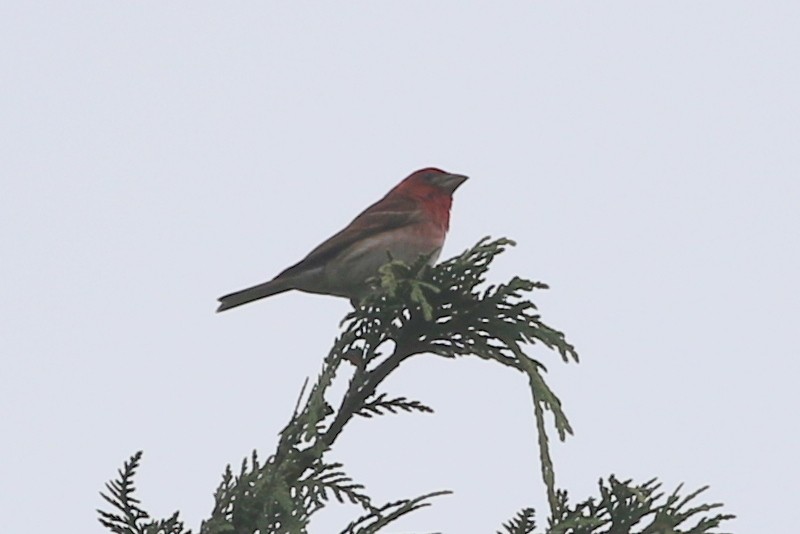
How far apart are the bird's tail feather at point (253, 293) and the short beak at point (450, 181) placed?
1270 millimetres

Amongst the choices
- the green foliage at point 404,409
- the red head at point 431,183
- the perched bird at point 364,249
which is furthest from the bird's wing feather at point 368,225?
the green foliage at point 404,409

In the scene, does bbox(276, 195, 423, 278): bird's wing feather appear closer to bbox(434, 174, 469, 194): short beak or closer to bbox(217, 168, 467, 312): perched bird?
bbox(217, 168, 467, 312): perched bird

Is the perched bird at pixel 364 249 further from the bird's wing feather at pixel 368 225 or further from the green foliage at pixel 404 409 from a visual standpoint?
the green foliage at pixel 404 409

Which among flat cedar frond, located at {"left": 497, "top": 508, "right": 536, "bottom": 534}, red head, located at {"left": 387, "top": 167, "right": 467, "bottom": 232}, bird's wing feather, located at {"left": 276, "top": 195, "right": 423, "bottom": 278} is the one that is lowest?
flat cedar frond, located at {"left": 497, "top": 508, "right": 536, "bottom": 534}

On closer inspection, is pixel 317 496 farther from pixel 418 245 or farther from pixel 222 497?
pixel 418 245

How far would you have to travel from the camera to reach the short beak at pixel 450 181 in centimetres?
705

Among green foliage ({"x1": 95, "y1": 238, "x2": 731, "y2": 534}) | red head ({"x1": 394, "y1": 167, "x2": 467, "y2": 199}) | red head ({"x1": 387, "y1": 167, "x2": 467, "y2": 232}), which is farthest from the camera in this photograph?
red head ({"x1": 394, "y1": 167, "x2": 467, "y2": 199})

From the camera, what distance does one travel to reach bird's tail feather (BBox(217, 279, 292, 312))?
622cm

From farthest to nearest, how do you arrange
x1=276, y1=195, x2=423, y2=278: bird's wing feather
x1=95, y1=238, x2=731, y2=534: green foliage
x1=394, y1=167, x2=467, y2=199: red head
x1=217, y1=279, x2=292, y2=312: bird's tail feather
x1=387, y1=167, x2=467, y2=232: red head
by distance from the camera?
x1=394, y1=167, x2=467, y2=199: red head, x1=387, y1=167, x2=467, y2=232: red head, x1=276, y1=195, x2=423, y2=278: bird's wing feather, x1=217, y1=279, x2=292, y2=312: bird's tail feather, x1=95, y1=238, x2=731, y2=534: green foliage

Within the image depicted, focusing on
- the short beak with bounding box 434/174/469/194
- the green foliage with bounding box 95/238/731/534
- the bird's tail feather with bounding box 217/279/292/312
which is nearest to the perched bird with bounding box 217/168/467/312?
the bird's tail feather with bounding box 217/279/292/312

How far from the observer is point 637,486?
339cm

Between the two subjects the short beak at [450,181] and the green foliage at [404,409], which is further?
the short beak at [450,181]

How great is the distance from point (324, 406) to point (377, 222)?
3.18 metres

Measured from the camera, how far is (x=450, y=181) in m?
7.07
